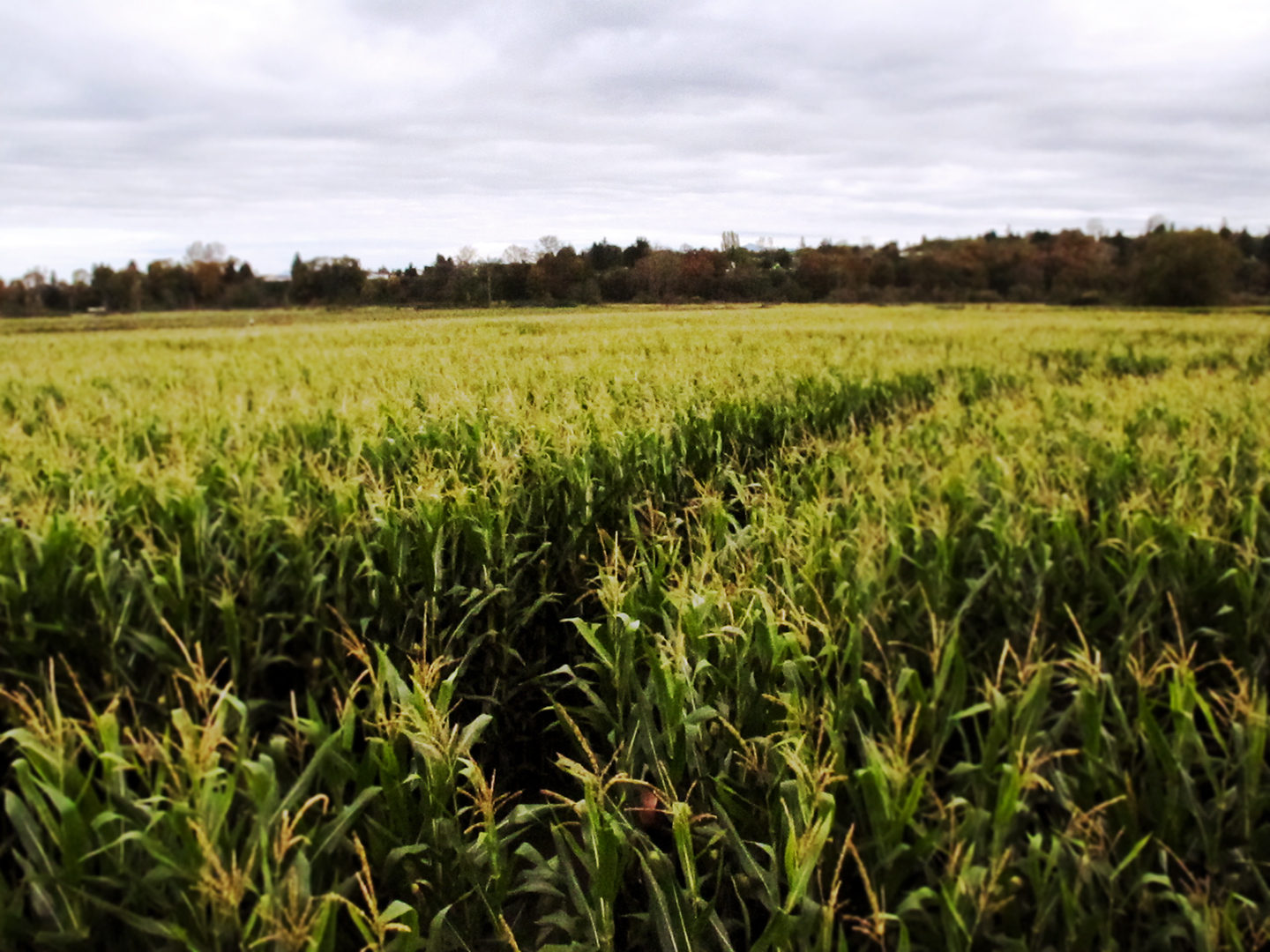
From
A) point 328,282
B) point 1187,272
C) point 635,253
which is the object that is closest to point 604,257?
point 635,253

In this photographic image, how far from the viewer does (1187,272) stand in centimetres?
4494

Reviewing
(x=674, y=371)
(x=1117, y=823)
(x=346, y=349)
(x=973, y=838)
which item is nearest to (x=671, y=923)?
(x=973, y=838)

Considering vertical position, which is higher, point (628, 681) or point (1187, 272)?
point (1187, 272)

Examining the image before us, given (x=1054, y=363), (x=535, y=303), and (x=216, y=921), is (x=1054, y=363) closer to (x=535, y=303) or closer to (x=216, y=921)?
(x=535, y=303)

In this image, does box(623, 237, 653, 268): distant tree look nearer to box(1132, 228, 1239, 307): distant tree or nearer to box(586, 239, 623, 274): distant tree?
box(586, 239, 623, 274): distant tree

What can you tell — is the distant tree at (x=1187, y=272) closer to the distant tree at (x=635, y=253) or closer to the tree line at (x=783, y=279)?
the tree line at (x=783, y=279)

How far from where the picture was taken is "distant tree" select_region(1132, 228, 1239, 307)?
44500 millimetres

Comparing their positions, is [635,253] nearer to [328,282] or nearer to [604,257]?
[604,257]

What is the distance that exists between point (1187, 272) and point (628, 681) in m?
56.4

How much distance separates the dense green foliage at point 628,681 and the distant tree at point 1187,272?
4836cm

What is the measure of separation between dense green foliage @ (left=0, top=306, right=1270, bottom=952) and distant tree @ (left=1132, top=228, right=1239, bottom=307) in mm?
48359

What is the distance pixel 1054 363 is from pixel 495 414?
1220 cm

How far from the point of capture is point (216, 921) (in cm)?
135

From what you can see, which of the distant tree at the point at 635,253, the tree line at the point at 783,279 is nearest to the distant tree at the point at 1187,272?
the tree line at the point at 783,279
